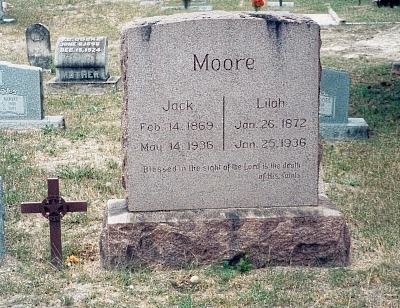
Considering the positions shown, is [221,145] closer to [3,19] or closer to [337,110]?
[337,110]

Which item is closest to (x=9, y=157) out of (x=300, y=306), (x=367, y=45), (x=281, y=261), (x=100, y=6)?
(x=281, y=261)

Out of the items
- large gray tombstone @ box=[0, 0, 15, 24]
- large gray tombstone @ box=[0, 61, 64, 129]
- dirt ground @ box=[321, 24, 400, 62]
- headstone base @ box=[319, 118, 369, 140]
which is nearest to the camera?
headstone base @ box=[319, 118, 369, 140]

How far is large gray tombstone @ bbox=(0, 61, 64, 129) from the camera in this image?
10.3m

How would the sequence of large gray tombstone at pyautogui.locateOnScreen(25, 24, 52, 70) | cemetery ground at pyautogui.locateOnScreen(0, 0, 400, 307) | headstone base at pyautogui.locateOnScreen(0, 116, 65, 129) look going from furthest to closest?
large gray tombstone at pyautogui.locateOnScreen(25, 24, 52, 70), headstone base at pyautogui.locateOnScreen(0, 116, 65, 129), cemetery ground at pyautogui.locateOnScreen(0, 0, 400, 307)

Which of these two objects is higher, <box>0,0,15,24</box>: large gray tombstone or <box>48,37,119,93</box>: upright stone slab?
<box>0,0,15,24</box>: large gray tombstone

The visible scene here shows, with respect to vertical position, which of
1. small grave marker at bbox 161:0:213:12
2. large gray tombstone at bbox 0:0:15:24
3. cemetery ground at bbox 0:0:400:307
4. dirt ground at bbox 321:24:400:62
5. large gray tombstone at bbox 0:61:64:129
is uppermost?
small grave marker at bbox 161:0:213:12

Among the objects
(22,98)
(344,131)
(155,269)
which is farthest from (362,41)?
(155,269)

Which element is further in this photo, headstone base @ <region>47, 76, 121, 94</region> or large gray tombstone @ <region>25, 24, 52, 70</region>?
large gray tombstone @ <region>25, 24, 52, 70</region>

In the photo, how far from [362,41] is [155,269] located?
13558 millimetres

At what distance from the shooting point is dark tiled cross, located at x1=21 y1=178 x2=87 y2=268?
18.6 feet

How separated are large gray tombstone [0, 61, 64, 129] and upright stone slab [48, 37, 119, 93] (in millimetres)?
2576

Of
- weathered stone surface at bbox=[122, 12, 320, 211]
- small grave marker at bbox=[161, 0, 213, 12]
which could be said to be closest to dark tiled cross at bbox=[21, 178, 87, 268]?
weathered stone surface at bbox=[122, 12, 320, 211]

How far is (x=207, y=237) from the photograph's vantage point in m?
5.58

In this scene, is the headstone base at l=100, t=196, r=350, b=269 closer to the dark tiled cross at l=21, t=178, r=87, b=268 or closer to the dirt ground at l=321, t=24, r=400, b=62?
the dark tiled cross at l=21, t=178, r=87, b=268
